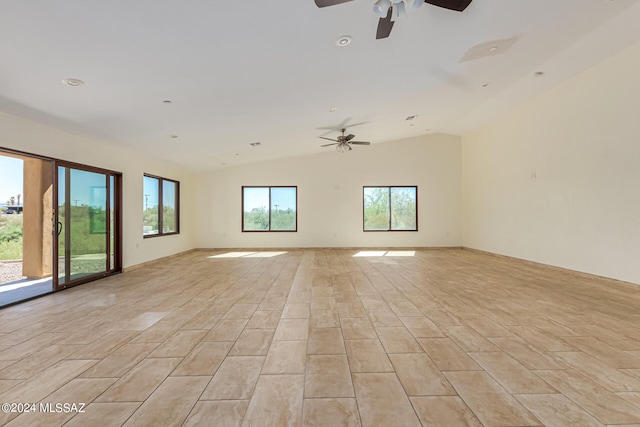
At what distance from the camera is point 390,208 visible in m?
9.85

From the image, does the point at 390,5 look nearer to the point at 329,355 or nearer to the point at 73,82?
the point at 329,355

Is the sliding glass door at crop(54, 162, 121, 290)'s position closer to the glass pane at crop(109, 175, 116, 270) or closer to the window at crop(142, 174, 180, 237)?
the glass pane at crop(109, 175, 116, 270)

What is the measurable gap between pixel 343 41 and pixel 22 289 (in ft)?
20.1

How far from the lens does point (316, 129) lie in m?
6.84

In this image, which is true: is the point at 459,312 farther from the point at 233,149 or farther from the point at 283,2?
the point at 233,149

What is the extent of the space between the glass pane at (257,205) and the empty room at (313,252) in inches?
60.5

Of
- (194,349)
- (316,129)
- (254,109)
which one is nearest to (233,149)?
(316,129)

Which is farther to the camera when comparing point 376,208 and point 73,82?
point 376,208

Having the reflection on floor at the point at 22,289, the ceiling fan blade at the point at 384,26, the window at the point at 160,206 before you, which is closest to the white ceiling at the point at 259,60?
the ceiling fan blade at the point at 384,26

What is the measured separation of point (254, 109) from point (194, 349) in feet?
12.2

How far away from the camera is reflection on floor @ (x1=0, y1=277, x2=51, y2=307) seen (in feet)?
13.9

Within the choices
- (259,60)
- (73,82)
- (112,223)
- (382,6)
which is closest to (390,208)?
(259,60)

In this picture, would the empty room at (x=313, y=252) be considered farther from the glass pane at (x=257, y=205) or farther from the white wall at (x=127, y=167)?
the glass pane at (x=257, y=205)

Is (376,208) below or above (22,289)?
above
